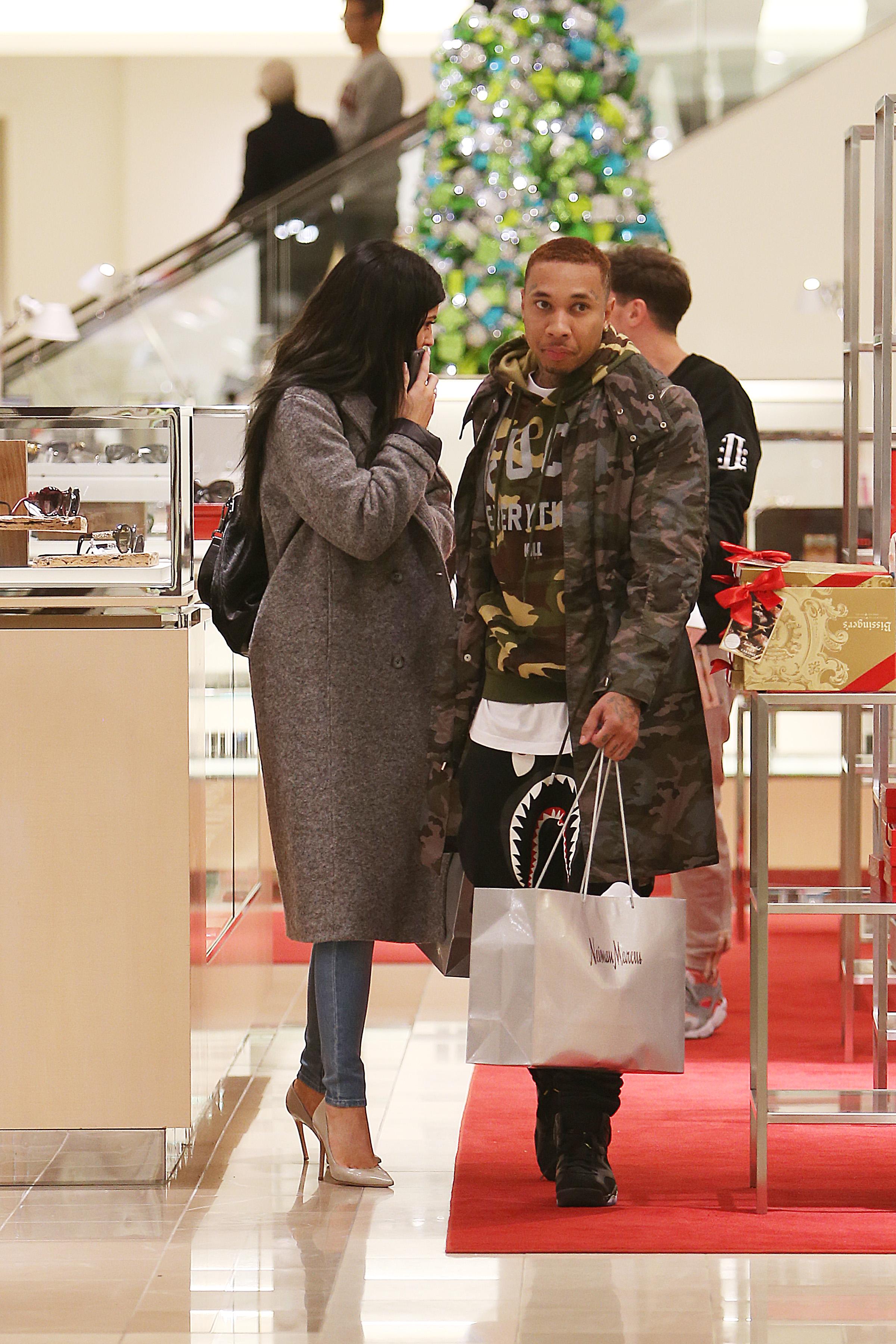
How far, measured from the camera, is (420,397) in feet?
9.21

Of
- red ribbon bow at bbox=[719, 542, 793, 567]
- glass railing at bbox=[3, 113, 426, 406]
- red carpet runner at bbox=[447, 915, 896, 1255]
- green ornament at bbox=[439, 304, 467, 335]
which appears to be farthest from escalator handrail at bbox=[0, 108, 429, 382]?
red ribbon bow at bbox=[719, 542, 793, 567]

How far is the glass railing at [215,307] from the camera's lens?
7070 mm

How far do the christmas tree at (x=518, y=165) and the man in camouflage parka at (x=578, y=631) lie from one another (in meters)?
2.73

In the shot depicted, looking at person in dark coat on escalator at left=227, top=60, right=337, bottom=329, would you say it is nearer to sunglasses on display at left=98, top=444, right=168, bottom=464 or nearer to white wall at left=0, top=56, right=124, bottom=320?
white wall at left=0, top=56, right=124, bottom=320

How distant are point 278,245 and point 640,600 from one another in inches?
196

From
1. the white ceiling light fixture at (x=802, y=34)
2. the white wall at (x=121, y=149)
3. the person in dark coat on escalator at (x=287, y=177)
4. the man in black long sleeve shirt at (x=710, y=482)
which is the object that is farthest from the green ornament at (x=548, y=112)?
the white wall at (x=121, y=149)

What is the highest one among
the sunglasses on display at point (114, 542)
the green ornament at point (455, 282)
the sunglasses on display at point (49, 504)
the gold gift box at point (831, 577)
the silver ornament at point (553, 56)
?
the silver ornament at point (553, 56)

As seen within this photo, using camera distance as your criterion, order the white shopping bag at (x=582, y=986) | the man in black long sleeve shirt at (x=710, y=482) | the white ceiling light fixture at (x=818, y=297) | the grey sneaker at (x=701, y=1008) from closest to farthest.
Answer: the white shopping bag at (x=582, y=986), the man in black long sleeve shirt at (x=710, y=482), the grey sneaker at (x=701, y=1008), the white ceiling light fixture at (x=818, y=297)

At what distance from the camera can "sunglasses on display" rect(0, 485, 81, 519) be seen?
287 centimetres

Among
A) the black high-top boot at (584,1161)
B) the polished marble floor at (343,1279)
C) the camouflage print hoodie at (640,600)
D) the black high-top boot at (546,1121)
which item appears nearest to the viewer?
the polished marble floor at (343,1279)

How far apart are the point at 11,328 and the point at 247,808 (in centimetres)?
420

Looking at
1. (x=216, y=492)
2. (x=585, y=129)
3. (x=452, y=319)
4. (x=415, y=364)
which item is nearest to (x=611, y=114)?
(x=585, y=129)

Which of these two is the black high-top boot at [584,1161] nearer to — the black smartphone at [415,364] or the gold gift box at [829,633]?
the gold gift box at [829,633]

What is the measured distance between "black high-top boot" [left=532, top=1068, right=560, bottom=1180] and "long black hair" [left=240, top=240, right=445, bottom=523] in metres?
1.03
